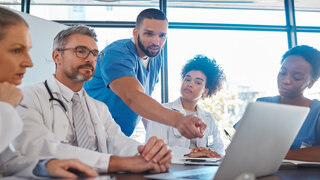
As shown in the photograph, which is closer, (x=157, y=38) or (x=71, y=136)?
(x=71, y=136)

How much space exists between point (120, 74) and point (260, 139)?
1108mm

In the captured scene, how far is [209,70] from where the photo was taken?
303cm

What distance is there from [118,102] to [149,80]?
38 cm

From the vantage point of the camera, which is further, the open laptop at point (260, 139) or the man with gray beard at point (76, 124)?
the man with gray beard at point (76, 124)

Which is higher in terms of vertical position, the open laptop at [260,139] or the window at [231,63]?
the window at [231,63]

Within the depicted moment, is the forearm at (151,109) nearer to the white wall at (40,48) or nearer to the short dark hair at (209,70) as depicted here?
the short dark hair at (209,70)

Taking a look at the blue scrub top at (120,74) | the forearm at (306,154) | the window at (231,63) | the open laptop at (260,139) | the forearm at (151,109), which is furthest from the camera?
the window at (231,63)

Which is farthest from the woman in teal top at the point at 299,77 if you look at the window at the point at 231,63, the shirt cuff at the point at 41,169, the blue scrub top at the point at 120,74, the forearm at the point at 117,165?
the window at the point at 231,63

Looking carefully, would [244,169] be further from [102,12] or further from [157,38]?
[102,12]

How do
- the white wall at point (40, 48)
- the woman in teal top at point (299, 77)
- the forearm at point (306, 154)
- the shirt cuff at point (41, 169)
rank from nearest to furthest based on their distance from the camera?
the shirt cuff at point (41, 169), the forearm at point (306, 154), the woman in teal top at point (299, 77), the white wall at point (40, 48)

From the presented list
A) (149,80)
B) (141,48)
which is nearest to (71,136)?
(141,48)

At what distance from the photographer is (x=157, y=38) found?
2.21 meters

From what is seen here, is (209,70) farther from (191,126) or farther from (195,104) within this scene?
(191,126)

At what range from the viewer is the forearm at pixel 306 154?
1.48 m
